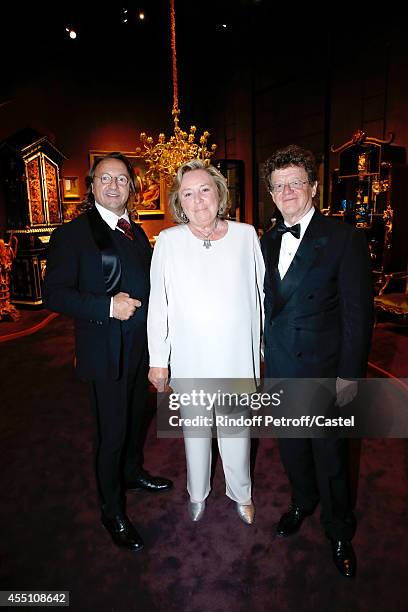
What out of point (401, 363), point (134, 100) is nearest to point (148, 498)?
point (401, 363)

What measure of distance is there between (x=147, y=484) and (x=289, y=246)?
153cm

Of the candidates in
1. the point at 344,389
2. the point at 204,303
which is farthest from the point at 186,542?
the point at 204,303

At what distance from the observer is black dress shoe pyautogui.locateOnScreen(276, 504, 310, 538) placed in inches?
78.2

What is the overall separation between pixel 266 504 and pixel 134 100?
339 inches

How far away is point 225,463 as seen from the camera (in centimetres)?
Answer: 204

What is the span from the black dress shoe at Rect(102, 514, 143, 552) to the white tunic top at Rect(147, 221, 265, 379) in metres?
0.78

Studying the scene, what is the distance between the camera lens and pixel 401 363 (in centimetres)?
412

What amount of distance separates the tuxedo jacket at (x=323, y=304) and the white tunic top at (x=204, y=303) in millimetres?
122

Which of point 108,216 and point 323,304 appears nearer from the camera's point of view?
point 323,304

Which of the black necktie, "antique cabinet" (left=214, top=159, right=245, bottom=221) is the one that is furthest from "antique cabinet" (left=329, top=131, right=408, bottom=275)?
the black necktie

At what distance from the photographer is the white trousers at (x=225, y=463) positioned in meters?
1.97

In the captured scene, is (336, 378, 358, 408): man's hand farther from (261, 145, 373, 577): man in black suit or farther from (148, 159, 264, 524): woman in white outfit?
(148, 159, 264, 524): woman in white outfit

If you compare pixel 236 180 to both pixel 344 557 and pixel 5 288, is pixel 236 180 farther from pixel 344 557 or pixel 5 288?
pixel 344 557

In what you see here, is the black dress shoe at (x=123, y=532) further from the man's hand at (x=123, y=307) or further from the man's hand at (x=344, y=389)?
the man's hand at (x=344, y=389)
